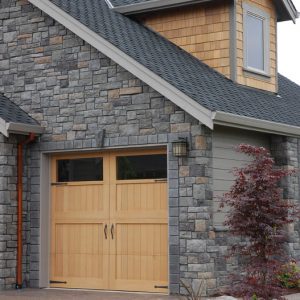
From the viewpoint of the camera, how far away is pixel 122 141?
13.1 meters

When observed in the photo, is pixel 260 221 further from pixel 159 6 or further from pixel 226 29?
pixel 159 6

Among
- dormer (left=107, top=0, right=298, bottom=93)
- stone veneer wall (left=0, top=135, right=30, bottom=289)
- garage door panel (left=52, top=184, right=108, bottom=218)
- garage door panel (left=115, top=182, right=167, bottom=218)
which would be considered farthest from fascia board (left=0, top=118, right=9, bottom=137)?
dormer (left=107, top=0, right=298, bottom=93)

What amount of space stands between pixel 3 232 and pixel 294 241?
575cm

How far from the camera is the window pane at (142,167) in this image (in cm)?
1298

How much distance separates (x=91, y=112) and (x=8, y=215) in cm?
242

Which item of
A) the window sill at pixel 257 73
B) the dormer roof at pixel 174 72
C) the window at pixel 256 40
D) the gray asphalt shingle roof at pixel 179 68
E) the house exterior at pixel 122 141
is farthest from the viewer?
the window at pixel 256 40

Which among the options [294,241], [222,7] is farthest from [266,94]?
[294,241]

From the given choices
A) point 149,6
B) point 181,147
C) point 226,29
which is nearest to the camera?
point 181,147

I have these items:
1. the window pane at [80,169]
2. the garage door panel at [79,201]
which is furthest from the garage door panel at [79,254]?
the window pane at [80,169]

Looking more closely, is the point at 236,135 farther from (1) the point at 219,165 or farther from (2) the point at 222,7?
(2) the point at 222,7

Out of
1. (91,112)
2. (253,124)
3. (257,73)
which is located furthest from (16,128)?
(257,73)

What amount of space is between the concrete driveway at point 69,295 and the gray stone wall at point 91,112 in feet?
1.43

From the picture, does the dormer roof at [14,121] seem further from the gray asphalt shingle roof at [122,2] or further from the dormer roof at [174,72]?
the gray asphalt shingle roof at [122,2]

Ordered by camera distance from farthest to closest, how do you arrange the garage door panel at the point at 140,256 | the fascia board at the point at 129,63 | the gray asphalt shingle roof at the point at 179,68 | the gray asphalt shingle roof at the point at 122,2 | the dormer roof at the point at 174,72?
the gray asphalt shingle roof at the point at 122,2 → the gray asphalt shingle roof at the point at 179,68 → the garage door panel at the point at 140,256 → the dormer roof at the point at 174,72 → the fascia board at the point at 129,63
